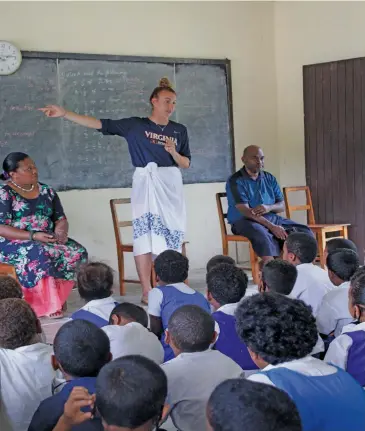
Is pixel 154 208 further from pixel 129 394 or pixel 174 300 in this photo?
pixel 129 394

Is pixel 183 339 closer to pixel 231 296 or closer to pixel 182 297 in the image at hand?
pixel 231 296

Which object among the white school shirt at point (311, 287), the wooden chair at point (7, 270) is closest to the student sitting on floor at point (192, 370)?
the white school shirt at point (311, 287)

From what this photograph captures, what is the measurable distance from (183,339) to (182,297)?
913mm

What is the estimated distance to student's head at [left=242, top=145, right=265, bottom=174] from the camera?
5.12m

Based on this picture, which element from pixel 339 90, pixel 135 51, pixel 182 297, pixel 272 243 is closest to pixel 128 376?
pixel 182 297

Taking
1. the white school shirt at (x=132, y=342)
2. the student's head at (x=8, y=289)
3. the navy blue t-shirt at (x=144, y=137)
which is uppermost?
the navy blue t-shirt at (x=144, y=137)

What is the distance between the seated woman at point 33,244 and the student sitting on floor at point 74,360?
8.35ft

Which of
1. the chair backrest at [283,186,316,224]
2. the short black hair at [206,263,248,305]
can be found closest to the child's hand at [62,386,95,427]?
the short black hair at [206,263,248,305]

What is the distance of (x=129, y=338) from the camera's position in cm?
220

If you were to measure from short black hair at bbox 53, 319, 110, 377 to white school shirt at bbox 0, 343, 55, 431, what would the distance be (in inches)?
9.3

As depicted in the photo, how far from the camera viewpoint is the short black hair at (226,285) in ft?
8.68

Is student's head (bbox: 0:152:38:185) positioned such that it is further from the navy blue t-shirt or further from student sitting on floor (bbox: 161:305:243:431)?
student sitting on floor (bbox: 161:305:243:431)

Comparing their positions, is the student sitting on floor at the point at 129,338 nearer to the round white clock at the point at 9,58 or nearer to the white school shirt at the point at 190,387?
the white school shirt at the point at 190,387

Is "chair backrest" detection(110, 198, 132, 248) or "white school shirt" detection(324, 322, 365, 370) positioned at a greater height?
"chair backrest" detection(110, 198, 132, 248)
